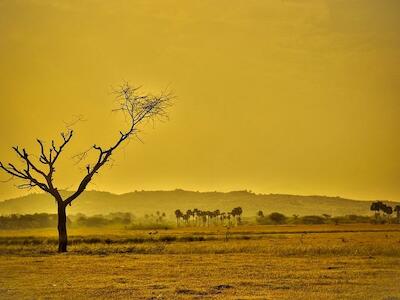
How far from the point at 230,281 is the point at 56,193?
23265 mm

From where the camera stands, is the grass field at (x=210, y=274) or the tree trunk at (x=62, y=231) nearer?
the grass field at (x=210, y=274)

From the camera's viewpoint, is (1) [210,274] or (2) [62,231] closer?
(1) [210,274]

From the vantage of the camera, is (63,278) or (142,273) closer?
(63,278)

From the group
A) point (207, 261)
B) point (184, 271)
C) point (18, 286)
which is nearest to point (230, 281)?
point (184, 271)

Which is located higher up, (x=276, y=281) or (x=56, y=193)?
(x=56, y=193)

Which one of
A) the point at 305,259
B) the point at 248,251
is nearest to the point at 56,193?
the point at 248,251

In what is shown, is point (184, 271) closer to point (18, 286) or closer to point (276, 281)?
point (276, 281)

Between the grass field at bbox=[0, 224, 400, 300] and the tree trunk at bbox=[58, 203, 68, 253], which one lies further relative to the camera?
the tree trunk at bbox=[58, 203, 68, 253]

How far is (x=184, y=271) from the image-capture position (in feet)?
97.8

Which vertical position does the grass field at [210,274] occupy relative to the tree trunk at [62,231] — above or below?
below

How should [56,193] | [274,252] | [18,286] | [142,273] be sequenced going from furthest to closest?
[56,193]
[274,252]
[142,273]
[18,286]

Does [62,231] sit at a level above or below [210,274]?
above

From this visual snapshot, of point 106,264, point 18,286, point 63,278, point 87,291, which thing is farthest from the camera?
point 106,264

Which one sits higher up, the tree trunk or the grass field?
the tree trunk
